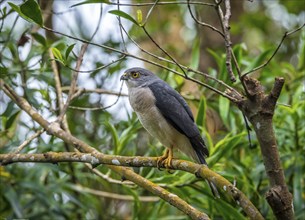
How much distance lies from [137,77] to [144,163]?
4.71 feet

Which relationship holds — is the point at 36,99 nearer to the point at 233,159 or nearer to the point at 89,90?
the point at 89,90

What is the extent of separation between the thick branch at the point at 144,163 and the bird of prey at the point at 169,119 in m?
0.60

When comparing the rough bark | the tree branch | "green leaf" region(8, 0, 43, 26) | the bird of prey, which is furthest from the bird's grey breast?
the rough bark

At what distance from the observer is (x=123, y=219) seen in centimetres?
577

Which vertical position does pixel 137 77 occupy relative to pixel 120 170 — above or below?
above

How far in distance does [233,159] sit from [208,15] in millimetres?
3572

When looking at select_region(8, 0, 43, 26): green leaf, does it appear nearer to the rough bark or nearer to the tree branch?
the tree branch

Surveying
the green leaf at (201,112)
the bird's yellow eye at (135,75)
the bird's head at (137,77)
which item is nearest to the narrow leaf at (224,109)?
the green leaf at (201,112)

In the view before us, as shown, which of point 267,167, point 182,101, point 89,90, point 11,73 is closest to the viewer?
point 267,167

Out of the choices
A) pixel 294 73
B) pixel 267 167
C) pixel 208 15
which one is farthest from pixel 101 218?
pixel 208 15

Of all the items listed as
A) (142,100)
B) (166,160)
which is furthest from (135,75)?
(166,160)

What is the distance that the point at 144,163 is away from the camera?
324 centimetres

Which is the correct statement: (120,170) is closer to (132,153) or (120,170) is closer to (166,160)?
(166,160)

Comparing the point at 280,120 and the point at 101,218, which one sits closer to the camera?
the point at 280,120
